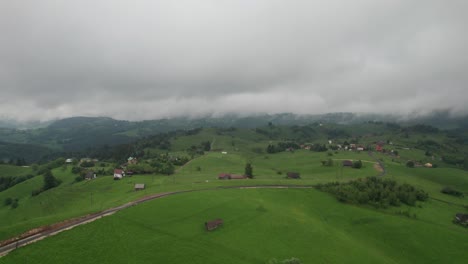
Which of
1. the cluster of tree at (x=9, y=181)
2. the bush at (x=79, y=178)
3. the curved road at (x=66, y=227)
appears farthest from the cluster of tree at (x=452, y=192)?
the cluster of tree at (x=9, y=181)

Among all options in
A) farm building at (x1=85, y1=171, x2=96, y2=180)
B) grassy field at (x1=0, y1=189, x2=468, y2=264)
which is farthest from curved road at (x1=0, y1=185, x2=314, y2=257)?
farm building at (x1=85, y1=171, x2=96, y2=180)

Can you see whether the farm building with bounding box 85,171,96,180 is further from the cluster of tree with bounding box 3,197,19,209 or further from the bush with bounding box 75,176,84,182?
the cluster of tree with bounding box 3,197,19,209

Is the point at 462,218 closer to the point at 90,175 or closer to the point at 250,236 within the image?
the point at 250,236

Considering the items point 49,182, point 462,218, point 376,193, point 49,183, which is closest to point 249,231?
point 376,193

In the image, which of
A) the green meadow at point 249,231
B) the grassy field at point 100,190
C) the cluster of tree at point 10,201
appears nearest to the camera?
the green meadow at point 249,231

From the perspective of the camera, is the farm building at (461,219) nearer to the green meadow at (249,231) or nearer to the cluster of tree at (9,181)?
the green meadow at (249,231)

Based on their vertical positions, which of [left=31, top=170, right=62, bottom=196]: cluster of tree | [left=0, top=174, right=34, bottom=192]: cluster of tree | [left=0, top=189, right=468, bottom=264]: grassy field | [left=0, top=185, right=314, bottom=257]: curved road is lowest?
[left=0, top=174, right=34, bottom=192]: cluster of tree

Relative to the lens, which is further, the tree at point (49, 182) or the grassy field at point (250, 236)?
the tree at point (49, 182)
